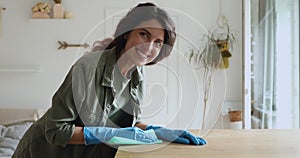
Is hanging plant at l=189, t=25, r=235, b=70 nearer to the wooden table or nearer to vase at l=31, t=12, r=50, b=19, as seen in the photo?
vase at l=31, t=12, r=50, b=19

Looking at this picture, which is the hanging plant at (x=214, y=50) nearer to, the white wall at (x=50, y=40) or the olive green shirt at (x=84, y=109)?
the white wall at (x=50, y=40)

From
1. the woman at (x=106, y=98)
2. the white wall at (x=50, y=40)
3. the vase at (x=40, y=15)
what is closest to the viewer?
the woman at (x=106, y=98)

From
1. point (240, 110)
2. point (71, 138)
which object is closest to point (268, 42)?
point (240, 110)

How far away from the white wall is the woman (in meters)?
2.46

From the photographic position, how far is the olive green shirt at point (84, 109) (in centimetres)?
118

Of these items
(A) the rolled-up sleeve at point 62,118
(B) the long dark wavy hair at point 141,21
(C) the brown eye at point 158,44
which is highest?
(B) the long dark wavy hair at point 141,21

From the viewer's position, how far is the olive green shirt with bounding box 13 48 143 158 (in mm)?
1178

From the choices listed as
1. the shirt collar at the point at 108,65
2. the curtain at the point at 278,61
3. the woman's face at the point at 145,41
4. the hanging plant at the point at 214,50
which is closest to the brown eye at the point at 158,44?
the woman's face at the point at 145,41

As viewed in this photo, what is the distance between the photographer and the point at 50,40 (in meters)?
3.78

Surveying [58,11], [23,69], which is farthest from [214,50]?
[23,69]

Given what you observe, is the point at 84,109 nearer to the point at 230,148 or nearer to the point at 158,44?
the point at 158,44

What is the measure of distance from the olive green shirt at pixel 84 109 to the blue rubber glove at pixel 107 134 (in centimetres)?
6

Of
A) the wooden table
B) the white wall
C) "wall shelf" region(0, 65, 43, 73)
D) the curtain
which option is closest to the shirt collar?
the wooden table

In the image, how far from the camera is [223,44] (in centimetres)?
372
